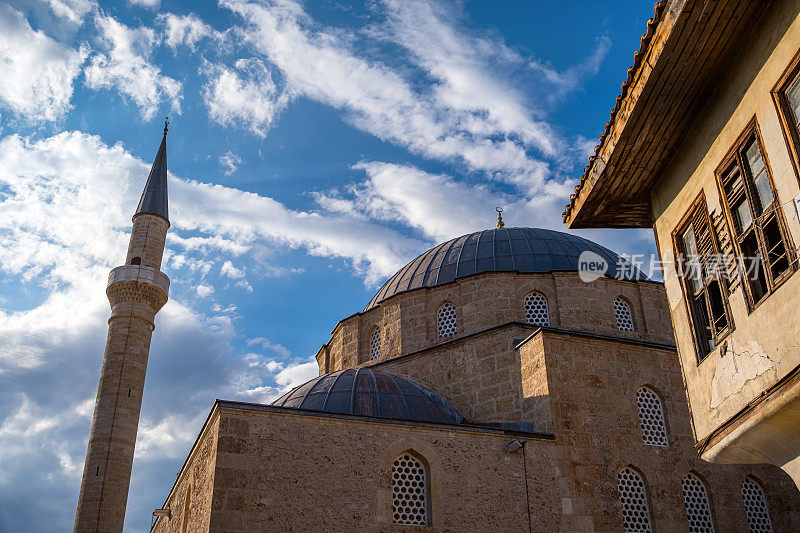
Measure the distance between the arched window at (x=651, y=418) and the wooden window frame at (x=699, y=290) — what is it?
5.60 m

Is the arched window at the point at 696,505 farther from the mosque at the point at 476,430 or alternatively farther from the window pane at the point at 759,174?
the window pane at the point at 759,174

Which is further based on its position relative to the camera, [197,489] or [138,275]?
[138,275]

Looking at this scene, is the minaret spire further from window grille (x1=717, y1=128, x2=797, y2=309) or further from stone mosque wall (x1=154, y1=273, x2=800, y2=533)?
window grille (x1=717, y1=128, x2=797, y2=309)

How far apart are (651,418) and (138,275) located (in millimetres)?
11655

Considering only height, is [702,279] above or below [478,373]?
below

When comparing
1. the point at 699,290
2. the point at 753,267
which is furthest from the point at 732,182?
the point at 699,290

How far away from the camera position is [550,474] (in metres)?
9.48

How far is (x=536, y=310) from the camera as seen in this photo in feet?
43.6

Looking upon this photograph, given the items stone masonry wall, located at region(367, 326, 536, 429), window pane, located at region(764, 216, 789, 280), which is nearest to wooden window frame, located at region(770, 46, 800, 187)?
window pane, located at region(764, 216, 789, 280)

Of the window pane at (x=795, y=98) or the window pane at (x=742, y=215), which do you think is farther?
the window pane at (x=742, y=215)

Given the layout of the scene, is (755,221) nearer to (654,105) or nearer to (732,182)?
(732,182)

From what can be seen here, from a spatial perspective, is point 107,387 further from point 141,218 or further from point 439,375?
point 439,375

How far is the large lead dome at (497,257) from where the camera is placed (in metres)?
14.3

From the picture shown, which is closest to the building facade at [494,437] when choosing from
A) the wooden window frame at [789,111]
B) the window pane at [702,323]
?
the window pane at [702,323]
